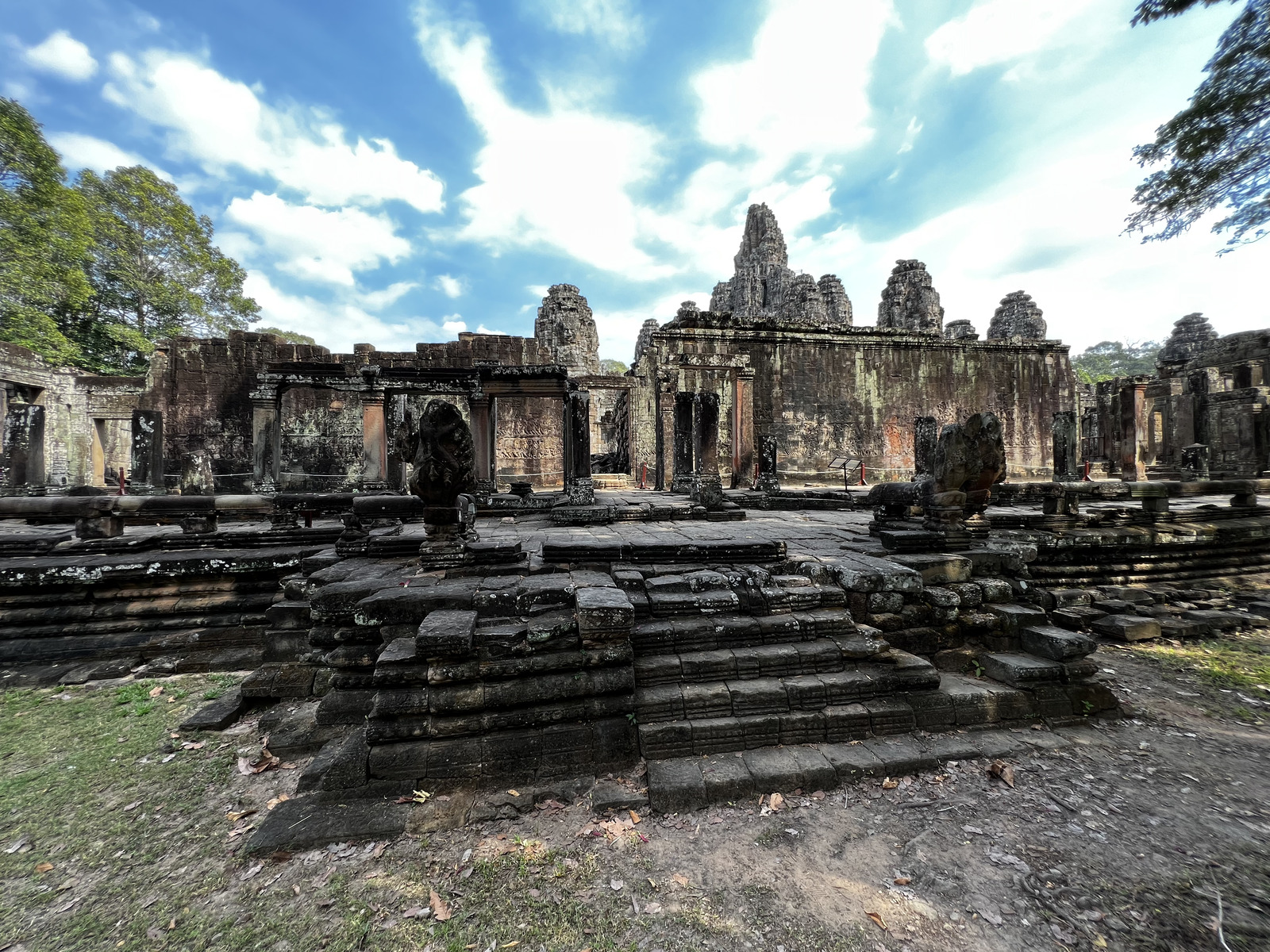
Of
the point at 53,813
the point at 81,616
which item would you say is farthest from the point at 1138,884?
the point at 81,616

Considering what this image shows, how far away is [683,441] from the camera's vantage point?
10.6 meters

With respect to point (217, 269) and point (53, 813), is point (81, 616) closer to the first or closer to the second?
point (53, 813)

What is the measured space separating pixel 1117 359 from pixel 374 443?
7049cm

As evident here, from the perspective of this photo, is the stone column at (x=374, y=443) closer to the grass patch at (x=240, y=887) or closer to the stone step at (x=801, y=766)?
the grass patch at (x=240, y=887)

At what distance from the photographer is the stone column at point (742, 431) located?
13750mm

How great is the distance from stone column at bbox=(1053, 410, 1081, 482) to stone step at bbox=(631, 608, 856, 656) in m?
12.4

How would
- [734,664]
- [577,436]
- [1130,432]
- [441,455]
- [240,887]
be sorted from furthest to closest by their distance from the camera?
[1130,432], [577,436], [441,455], [734,664], [240,887]

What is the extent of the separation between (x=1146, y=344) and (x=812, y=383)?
6151 centimetres

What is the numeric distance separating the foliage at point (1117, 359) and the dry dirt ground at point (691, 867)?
6076 centimetres

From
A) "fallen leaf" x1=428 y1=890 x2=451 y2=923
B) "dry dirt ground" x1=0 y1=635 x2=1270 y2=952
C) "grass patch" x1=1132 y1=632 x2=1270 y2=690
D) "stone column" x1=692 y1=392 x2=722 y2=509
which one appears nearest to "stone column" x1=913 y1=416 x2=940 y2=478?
"stone column" x1=692 y1=392 x2=722 y2=509

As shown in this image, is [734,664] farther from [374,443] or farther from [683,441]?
[374,443]

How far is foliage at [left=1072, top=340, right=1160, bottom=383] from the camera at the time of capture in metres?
46.7

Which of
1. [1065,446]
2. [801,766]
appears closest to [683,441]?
[801,766]

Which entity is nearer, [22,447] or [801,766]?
[801,766]
